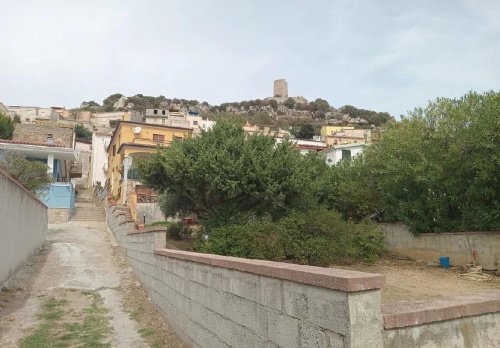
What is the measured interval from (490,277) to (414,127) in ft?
20.3

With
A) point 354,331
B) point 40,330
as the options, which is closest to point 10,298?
point 40,330

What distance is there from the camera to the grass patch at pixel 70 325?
6977 millimetres

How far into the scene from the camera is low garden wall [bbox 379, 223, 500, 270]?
13.9 meters

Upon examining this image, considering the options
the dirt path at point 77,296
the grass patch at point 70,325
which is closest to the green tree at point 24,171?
the dirt path at point 77,296

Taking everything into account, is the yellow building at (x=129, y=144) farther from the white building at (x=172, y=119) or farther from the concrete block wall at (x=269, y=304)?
the white building at (x=172, y=119)

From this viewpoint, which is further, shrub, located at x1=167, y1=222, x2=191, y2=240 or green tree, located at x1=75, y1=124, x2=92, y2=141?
green tree, located at x1=75, y1=124, x2=92, y2=141

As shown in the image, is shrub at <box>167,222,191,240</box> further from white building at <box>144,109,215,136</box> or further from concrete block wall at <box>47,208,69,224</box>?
white building at <box>144,109,215,136</box>

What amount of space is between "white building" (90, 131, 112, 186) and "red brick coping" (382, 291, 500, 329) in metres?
53.3

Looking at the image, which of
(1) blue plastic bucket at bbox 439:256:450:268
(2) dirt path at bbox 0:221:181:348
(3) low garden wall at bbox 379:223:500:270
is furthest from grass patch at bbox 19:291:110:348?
(3) low garden wall at bbox 379:223:500:270

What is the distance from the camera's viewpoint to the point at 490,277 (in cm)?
1302

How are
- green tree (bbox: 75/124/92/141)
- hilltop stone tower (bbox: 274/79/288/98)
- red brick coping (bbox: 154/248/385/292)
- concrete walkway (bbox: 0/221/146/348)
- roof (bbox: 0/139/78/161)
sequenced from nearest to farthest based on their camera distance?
red brick coping (bbox: 154/248/385/292)
concrete walkway (bbox: 0/221/146/348)
roof (bbox: 0/139/78/161)
green tree (bbox: 75/124/92/141)
hilltop stone tower (bbox: 274/79/288/98)

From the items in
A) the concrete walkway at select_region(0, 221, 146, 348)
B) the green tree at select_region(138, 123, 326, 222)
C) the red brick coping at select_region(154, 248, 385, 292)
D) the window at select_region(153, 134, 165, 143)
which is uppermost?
the window at select_region(153, 134, 165, 143)

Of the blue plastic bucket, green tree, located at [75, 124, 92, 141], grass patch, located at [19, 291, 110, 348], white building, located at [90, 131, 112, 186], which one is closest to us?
grass patch, located at [19, 291, 110, 348]

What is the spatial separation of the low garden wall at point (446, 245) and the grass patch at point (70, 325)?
1158 cm
